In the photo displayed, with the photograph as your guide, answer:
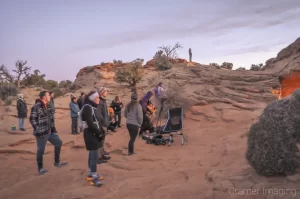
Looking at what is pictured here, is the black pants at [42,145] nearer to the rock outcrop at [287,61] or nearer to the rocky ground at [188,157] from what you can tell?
the rocky ground at [188,157]

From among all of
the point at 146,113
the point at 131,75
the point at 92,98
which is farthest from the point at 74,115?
the point at 131,75

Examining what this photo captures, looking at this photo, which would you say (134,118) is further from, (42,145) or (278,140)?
(278,140)

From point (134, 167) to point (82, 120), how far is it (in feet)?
5.83

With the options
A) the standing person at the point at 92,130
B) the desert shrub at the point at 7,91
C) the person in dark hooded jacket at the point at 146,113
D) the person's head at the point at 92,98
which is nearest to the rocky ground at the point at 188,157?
the standing person at the point at 92,130

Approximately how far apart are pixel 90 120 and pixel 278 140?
10.3 feet

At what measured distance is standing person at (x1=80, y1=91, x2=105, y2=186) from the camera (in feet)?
17.5

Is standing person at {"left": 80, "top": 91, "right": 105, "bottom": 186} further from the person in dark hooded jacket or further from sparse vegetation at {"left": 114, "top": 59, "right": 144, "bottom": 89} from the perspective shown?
sparse vegetation at {"left": 114, "top": 59, "right": 144, "bottom": 89}

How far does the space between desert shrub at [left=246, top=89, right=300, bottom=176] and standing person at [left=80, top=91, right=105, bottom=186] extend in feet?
9.06

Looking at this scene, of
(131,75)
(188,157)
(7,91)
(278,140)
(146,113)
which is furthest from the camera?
(7,91)

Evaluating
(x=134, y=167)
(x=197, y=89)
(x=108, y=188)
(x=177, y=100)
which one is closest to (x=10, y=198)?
(x=108, y=188)

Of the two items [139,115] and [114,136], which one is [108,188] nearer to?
[139,115]

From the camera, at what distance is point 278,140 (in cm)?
407

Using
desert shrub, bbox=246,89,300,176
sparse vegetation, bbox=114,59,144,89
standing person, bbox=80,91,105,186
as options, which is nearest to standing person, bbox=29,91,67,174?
standing person, bbox=80,91,105,186

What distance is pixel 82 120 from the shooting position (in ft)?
18.0
